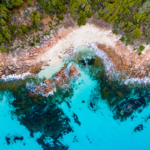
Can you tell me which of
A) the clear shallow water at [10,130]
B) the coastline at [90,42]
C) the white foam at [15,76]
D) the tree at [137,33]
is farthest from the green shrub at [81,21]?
the clear shallow water at [10,130]

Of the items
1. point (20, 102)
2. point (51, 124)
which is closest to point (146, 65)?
point (51, 124)

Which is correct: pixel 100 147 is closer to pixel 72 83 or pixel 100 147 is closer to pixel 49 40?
pixel 72 83

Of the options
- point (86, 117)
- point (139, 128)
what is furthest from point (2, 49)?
point (139, 128)

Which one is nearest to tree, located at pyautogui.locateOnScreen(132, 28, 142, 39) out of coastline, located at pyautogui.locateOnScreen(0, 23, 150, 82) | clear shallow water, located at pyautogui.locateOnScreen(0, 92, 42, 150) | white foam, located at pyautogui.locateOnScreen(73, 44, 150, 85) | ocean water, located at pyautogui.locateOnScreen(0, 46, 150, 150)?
coastline, located at pyautogui.locateOnScreen(0, 23, 150, 82)

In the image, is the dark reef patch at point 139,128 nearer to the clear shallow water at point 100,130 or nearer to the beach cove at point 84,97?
the beach cove at point 84,97

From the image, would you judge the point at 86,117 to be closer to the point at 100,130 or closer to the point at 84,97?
the point at 100,130

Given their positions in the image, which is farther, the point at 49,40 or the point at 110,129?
the point at 110,129

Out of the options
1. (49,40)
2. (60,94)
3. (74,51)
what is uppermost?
(49,40)
